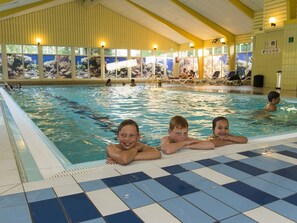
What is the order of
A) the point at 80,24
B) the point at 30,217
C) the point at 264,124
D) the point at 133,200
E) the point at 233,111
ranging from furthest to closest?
the point at 80,24
the point at 233,111
the point at 264,124
the point at 133,200
the point at 30,217

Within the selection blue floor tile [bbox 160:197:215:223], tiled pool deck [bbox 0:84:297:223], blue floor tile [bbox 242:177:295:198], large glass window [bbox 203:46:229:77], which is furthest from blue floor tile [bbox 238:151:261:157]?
large glass window [bbox 203:46:229:77]

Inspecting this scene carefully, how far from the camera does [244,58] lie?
17.8 metres

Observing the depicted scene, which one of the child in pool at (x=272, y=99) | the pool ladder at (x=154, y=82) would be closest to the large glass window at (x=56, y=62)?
the pool ladder at (x=154, y=82)

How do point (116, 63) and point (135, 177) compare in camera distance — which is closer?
point (135, 177)

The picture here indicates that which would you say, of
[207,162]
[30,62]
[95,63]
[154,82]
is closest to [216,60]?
[154,82]

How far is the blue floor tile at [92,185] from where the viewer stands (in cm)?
181

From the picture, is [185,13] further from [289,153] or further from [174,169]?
[174,169]

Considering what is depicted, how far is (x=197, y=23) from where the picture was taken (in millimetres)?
17453

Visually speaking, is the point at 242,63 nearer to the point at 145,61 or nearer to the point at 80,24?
the point at 145,61

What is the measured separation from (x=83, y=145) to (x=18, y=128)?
0.85 m

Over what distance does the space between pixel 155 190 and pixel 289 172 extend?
1035 millimetres

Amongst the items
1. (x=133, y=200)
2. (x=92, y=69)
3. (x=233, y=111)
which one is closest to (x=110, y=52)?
(x=92, y=69)

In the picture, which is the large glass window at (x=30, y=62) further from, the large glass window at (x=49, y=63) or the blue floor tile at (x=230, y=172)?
the blue floor tile at (x=230, y=172)

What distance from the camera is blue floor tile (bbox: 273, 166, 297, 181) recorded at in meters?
2.04
